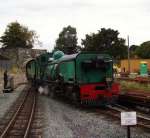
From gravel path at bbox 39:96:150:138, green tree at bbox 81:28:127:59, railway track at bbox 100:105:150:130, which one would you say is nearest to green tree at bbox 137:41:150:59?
green tree at bbox 81:28:127:59

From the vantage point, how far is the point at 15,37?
114 metres

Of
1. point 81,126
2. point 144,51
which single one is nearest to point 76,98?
point 81,126

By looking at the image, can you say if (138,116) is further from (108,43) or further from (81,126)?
(108,43)

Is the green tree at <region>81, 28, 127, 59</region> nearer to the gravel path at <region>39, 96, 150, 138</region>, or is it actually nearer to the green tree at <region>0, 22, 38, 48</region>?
the green tree at <region>0, 22, 38, 48</region>

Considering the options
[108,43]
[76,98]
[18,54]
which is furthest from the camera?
[18,54]

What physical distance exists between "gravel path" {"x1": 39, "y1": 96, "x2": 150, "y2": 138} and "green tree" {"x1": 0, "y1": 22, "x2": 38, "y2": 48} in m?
94.1

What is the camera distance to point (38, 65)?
36.2m

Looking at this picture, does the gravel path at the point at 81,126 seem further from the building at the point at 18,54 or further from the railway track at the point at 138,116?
the building at the point at 18,54

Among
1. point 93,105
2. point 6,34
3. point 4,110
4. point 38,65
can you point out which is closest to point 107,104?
point 93,105

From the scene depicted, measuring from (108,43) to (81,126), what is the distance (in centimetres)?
7965

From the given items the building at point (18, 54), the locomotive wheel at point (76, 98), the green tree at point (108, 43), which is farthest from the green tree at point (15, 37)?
the locomotive wheel at point (76, 98)

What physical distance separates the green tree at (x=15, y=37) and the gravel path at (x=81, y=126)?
94.1 m

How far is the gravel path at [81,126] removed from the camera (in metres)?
14.0

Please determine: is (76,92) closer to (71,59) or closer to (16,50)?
(71,59)
